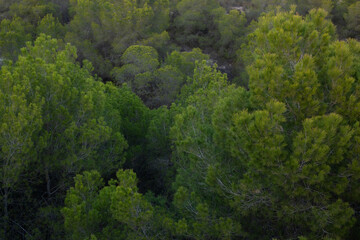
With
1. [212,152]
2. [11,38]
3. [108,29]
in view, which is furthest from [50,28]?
[212,152]

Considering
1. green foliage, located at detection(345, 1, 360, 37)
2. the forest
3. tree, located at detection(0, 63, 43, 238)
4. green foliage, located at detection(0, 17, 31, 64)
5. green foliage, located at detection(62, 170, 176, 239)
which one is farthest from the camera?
green foliage, located at detection(345, 1, 360, 37)

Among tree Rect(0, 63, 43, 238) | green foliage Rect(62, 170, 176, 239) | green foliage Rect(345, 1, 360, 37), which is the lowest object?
green foliage Rect(345, 1, 360, 37)

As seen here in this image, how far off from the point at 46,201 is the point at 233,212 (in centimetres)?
470

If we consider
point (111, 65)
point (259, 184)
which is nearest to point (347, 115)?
point (259, 184)

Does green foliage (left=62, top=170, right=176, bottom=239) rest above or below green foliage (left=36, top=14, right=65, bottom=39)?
above

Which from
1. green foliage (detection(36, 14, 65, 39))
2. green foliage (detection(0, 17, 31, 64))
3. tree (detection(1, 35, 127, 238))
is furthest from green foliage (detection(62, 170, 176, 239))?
green foliage (detection(36, 14, 65, 39))

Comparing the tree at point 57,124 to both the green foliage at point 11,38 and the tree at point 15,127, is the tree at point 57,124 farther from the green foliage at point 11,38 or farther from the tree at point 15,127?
the green foliage at point 11,38

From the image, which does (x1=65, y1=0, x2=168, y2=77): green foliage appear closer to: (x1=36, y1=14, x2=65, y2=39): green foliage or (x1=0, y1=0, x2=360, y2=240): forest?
(x1=36, y1=14, x2=65, y2=39): green foliage

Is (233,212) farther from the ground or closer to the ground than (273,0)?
farther from the ground

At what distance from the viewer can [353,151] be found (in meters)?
4.32

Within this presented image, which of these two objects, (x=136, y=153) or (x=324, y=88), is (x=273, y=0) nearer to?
(x=136, y=153)

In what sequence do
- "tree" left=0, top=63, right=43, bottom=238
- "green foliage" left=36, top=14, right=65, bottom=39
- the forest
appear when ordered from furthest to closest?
1. "green foliage" left=36, top=14, right=65, bottom=39
2. "tree" left=0, top=63, right=43, bottom=238
3. the forest

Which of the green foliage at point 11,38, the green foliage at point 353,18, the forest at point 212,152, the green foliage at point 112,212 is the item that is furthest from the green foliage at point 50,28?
the green foliage at point 353,18

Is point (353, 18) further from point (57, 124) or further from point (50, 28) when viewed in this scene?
point (57, 124)
